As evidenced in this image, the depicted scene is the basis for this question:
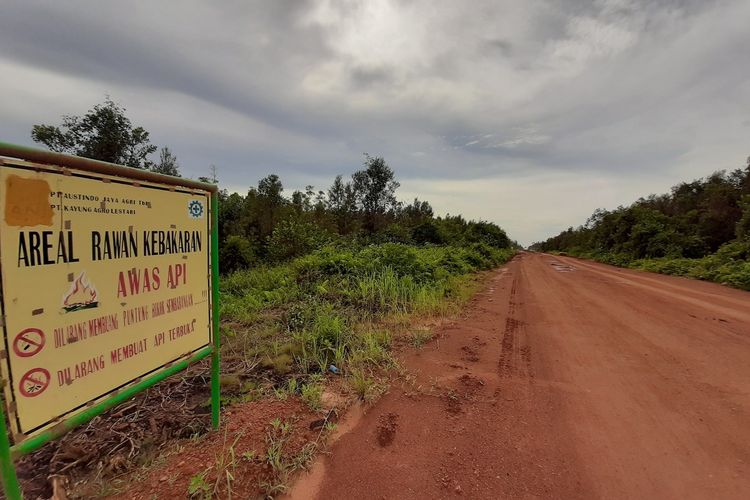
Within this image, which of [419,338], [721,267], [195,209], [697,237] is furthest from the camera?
[697,237]

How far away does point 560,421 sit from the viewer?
9.67 feet

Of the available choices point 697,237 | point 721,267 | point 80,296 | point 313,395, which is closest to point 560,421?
point 313,395

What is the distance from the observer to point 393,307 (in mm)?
6285

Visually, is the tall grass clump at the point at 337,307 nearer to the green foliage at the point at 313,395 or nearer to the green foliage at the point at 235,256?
the green foliage at the point at 313,395

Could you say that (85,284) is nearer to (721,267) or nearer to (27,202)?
(27,202)

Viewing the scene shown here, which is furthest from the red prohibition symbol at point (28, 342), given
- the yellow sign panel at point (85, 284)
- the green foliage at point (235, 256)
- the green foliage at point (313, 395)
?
the green foliage at point (235, 256)

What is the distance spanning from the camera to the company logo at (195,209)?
241 cm

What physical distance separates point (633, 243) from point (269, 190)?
2192 cm

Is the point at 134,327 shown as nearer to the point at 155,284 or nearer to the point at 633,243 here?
the point at 155,284

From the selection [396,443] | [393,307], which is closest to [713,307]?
[393,307]

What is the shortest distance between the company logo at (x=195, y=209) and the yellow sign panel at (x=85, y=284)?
12 millimetres

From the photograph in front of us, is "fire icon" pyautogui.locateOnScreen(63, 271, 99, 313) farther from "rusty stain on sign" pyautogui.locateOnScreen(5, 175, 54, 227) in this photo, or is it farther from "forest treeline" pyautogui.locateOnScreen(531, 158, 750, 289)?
"forest treeline" pyautogui.locateOnScreen(531, 158, 750, 289)

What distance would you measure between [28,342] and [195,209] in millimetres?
1198

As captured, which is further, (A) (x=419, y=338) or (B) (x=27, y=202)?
(A) (x=419, y=338)
